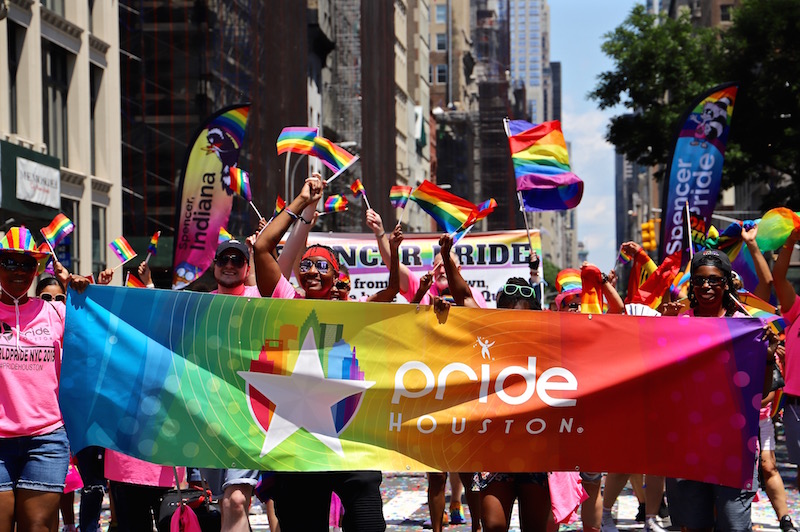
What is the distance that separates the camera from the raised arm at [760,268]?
846 cm

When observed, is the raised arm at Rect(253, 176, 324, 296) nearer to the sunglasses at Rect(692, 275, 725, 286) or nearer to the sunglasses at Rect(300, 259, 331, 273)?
the sunglasses at Rect(300, 259, 331, 273)

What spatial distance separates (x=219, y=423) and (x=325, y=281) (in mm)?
1050

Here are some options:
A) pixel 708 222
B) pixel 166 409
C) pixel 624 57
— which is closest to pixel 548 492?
pixel 166 409

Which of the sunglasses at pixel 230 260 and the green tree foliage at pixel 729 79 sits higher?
the green tree foliage at pixel 729 79

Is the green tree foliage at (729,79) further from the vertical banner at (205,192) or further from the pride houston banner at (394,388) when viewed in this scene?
the pride houston banner at (394,388)

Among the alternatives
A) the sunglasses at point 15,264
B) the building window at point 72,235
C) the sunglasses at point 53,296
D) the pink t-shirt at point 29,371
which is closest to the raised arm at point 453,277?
the pink t-shirt at point 29,371

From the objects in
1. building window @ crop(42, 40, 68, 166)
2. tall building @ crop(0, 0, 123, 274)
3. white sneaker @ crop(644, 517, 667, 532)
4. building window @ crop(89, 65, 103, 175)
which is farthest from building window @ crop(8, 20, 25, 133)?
white sneaker @ crop(644, 517, 667, 532)

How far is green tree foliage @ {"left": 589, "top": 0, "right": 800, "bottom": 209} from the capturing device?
2906 centimetres

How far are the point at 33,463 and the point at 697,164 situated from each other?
1015 centimetres

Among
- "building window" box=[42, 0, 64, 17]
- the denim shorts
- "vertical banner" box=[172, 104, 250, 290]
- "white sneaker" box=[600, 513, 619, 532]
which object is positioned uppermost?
"building window" box=[42, 0, 64, 17]

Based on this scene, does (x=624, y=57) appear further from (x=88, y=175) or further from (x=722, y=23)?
(x=722, y=23)

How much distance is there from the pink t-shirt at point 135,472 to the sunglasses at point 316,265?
1420 millimetres

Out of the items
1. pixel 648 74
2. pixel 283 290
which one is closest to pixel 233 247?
pixel 283 290

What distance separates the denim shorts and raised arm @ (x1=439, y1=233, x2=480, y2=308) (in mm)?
2210
